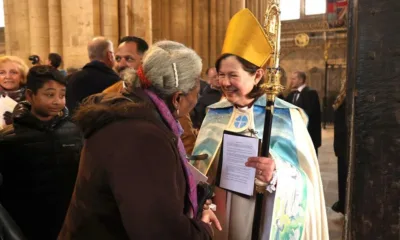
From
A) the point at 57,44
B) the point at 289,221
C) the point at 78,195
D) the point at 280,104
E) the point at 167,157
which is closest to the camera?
the point at 167,157

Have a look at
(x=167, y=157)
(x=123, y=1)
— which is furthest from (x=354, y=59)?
(x=123, y=1)

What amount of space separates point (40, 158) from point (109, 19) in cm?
385

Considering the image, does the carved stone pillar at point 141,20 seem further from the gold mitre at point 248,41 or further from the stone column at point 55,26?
the gold mitre at point 248,41

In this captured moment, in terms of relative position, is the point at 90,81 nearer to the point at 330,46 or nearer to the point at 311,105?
the point at 311,105

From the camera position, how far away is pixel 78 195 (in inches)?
51.1

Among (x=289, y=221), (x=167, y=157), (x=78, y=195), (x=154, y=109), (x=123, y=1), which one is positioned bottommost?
(x=289, y=221)

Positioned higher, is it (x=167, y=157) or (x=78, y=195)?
(x=167, y=157)

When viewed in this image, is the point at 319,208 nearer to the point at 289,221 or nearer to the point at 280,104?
the point at 289,221

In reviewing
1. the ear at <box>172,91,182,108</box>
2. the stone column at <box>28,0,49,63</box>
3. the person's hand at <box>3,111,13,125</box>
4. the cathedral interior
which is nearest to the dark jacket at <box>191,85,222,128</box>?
the cathedral interior

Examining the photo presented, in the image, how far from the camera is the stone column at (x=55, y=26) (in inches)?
224

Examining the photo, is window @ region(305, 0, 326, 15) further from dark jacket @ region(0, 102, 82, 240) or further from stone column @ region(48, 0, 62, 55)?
dark jacket @ region(0, 102, 82, 240)

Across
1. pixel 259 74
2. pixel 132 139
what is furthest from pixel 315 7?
pixel 132 139

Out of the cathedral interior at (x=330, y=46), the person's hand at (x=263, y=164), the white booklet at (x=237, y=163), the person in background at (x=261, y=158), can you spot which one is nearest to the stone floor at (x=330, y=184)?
the cathedral interior at (x=330, y=46)

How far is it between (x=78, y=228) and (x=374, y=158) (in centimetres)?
95
